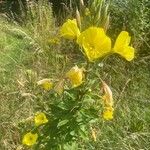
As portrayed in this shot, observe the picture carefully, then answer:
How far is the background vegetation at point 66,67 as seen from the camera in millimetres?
3848

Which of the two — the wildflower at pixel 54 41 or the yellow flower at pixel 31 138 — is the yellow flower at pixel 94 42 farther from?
the wildflower at pixel 54 41

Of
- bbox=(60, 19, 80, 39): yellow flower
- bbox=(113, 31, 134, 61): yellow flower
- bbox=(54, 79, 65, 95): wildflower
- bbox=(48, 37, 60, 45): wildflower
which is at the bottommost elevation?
bbox=(48, 37, 60, 45): wildflower

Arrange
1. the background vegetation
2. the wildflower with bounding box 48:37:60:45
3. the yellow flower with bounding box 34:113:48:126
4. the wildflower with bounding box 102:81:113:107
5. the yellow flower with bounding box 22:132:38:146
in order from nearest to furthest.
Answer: the wildflower with bounding box 102:81:113:107 → the yellow flower with bounding box 34:113:48:126 → the yellow flower with bounding box 22:132:38:146 → the background vegetation → the wildflower with bounding box 48:37:60:45

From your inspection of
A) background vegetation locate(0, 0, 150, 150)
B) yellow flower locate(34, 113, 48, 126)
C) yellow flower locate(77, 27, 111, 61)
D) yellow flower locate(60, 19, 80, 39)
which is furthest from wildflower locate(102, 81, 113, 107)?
background vegetation locate(0, 0, 150, 150)

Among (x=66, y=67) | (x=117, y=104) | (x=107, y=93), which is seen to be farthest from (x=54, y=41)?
(x=107, y=93)

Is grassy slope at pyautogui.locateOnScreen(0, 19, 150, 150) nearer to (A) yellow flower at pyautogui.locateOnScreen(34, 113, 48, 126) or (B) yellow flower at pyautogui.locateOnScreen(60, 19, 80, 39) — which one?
(A) yellow flower at pyautogui.locateOnScreen(34, 113, 48, 126)

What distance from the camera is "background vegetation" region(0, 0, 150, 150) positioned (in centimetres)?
385

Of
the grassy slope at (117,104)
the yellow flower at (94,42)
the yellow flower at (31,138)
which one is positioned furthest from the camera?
the grassy slope at (117,104)

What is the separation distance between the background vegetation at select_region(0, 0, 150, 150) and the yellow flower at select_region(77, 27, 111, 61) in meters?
1.13

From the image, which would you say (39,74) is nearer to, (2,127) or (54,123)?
(2,127)

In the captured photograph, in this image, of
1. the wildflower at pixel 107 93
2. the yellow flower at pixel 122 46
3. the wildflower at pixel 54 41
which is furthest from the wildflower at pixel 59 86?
the wildflower at pixel 54 41

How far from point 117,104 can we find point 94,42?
1.67 m

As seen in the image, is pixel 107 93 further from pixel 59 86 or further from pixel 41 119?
pixel 41 119

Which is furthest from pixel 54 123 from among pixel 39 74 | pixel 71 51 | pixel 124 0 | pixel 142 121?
pixel 124 0
